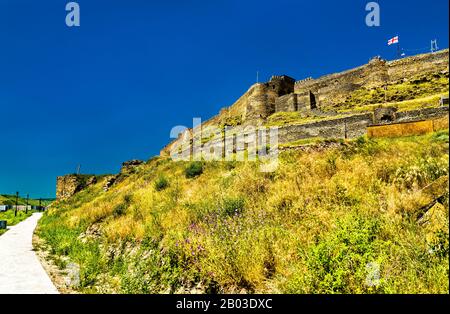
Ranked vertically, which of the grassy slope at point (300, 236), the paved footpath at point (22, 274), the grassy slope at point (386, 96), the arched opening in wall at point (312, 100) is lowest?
the paved footpath at point (22, 274)

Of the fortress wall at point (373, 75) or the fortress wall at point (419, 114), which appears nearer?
the fortress wall at point (419, 114)

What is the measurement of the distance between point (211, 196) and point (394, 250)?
5874 mm

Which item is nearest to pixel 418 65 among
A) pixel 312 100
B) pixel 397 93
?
pixel 397 93

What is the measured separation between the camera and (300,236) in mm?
5012

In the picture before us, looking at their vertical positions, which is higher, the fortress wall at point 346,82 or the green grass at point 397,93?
the fortress wall at point 346,82

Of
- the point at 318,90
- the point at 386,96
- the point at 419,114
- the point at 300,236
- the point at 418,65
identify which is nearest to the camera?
the point at 300,236

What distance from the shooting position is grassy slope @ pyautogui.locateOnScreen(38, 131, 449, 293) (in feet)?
11.9

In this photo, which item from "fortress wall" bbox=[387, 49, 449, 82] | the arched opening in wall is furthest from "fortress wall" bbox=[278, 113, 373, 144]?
"fortress wall" bbox=[387, 49, 449, 82]

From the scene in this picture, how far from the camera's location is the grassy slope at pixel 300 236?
363 centimetres

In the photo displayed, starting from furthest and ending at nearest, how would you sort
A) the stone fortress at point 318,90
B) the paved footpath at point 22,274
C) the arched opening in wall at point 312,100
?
the arched opening in wall at point 312,100 < the stone fortress at point 318,90 < the paved footpath at point 22,274

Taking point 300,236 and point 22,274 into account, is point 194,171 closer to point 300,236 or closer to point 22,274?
point 22,274

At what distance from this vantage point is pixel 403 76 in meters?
42.2

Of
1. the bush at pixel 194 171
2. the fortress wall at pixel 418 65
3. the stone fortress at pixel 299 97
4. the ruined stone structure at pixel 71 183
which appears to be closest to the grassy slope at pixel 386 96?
the stone fortress at pixel 299 97

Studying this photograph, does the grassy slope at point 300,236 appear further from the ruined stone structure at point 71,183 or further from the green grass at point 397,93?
the ruined stone structure at point 71,183
